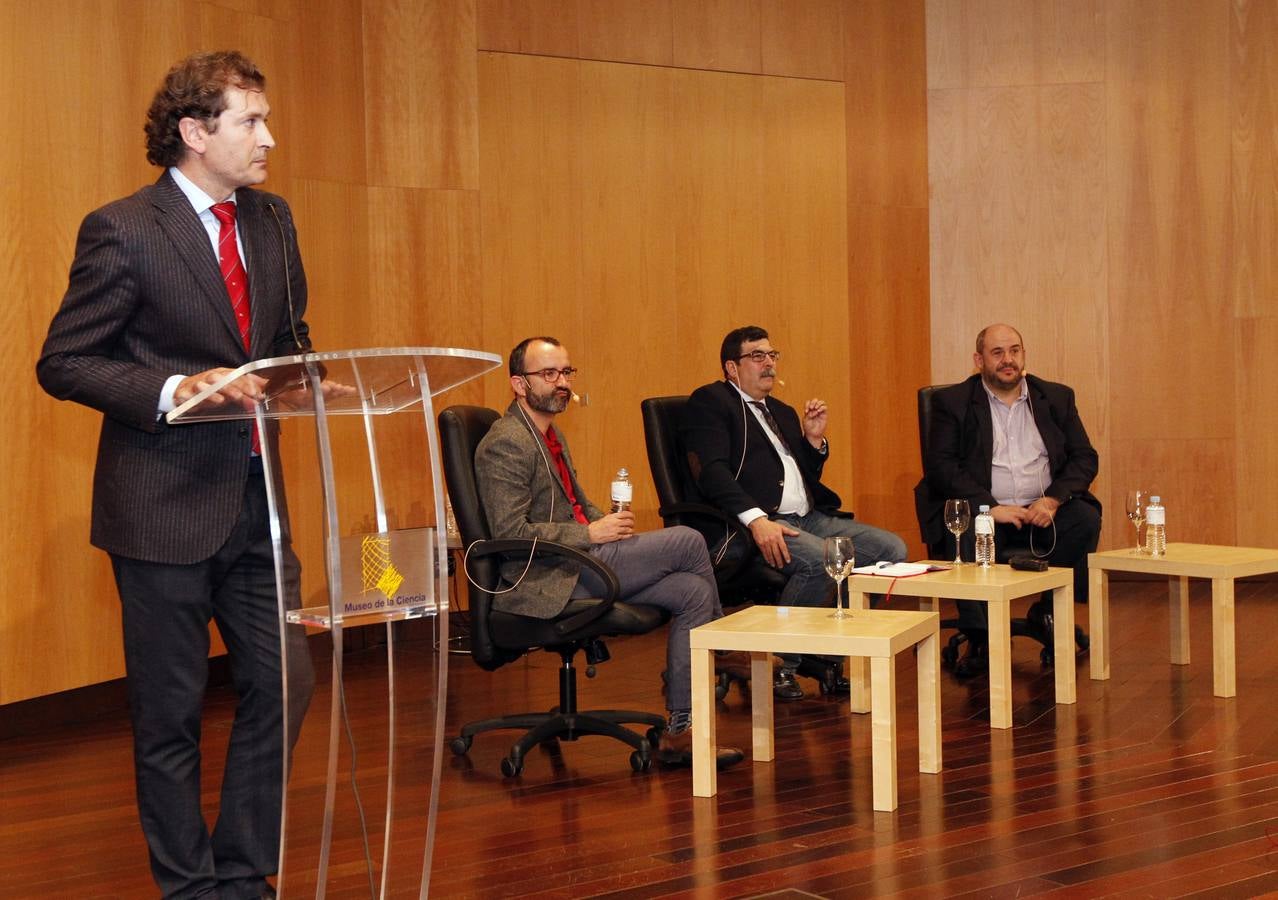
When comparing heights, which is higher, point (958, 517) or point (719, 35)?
point (719, 35)

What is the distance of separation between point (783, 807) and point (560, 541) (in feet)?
3.23

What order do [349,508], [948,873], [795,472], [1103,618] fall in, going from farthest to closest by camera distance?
1. [795,472]
2. [1103,618]
3. [948,873]
4. [349,508]

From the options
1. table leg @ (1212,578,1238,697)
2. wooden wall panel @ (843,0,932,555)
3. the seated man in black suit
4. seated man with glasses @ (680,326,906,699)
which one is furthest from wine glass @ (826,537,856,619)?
wooden wall panel @ (843,0,932,555)

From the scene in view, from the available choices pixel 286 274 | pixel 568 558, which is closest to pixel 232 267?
pixel 286 274

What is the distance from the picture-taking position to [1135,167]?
745 cm

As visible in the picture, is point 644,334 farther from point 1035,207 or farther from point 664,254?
point 1035,207

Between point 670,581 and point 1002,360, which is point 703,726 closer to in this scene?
point 670,581

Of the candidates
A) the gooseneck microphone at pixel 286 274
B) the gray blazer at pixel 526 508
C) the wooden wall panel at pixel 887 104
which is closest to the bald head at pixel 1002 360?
the wooden wall panel at pixel 887 104

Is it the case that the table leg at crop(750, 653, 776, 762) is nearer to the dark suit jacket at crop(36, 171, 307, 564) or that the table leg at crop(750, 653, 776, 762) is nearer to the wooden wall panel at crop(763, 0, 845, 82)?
the dark suit jacket at crop(36, 171, 307, 564)

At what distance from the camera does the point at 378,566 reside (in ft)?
6.94

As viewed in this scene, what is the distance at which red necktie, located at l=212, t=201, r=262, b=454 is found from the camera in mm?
2469

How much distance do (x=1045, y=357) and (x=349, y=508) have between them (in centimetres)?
605

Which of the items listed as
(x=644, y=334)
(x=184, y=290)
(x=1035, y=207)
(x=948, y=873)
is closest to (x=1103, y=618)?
(x=948, y=873)

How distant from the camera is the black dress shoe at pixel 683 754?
3906 mm
